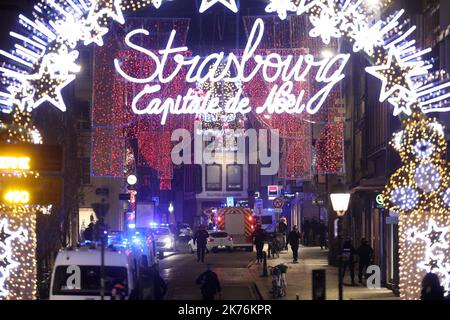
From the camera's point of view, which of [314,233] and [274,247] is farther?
[314,233]

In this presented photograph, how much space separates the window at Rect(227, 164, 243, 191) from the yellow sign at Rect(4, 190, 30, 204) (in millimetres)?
86011

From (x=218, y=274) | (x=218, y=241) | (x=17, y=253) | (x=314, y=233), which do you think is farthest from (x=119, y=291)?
(x=314, y=233)

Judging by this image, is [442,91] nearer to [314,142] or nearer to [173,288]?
[173,288]

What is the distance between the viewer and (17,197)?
2117cm

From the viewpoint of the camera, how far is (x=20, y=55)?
2244 cm

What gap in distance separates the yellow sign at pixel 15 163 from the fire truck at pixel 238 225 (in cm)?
4231

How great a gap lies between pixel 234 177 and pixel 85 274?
8811cm

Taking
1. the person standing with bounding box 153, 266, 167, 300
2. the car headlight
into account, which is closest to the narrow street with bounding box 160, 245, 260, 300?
the car headlight

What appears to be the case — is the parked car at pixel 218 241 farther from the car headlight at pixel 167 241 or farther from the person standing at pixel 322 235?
the person standing at pixel 322 235

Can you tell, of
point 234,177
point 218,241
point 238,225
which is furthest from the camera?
point 234,177

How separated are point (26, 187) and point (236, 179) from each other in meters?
88.2

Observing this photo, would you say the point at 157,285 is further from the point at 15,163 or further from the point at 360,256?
the point at 360,256

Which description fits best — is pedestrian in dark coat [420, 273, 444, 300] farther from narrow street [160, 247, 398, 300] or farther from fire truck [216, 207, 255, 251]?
fire truck [216, 207, 255, 251]
